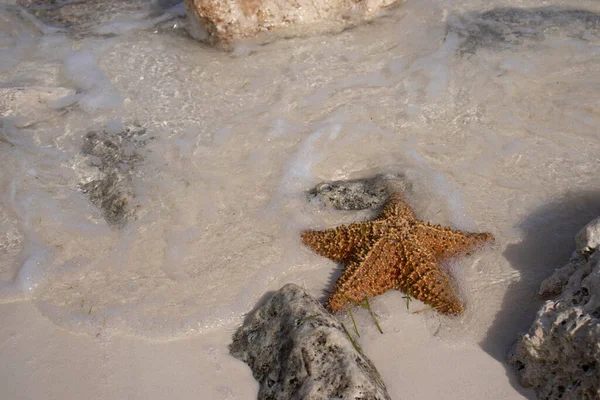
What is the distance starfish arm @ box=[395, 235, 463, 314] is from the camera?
12.9 ft

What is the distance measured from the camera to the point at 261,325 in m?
3.87

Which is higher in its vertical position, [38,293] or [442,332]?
[38,293]

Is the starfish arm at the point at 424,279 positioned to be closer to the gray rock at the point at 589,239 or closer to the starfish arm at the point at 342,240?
the starfish arm at the point at 342,240

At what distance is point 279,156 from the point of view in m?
5.53

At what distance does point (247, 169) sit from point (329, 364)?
250 centimetres

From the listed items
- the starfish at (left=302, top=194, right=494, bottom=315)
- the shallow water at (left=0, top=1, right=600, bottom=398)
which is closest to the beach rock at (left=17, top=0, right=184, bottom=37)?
the shallow water at (left=0, top=1, right=600, bottom=398)

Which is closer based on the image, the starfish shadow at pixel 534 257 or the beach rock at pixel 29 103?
the starfish shadow at pixel 534 257

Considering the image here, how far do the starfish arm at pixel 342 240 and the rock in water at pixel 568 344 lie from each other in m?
1.22

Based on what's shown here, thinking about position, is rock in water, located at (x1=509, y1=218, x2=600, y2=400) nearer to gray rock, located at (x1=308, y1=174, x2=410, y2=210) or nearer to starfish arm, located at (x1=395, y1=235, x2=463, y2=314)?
starfish arm, located at (x1=395, y1=235, x2=463, y2=314)

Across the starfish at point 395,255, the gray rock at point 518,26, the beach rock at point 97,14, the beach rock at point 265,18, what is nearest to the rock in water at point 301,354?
the starfish at point 395,255

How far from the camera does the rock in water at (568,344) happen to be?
318 centimetres

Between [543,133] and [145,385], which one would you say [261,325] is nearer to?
[145,385]

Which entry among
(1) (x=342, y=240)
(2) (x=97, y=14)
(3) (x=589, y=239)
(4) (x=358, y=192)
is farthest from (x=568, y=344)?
(2) (x=97, y=14)

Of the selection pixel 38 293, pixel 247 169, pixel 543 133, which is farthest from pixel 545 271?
pixel 38 293
